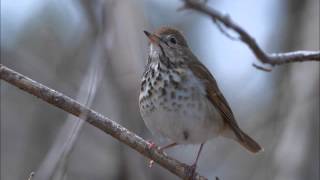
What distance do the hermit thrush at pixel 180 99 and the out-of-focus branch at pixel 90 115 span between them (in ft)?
1.19

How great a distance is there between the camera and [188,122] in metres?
5.54

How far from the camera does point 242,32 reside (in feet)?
16.5

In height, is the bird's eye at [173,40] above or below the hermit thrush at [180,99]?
above

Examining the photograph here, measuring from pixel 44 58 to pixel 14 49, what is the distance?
0.43 m

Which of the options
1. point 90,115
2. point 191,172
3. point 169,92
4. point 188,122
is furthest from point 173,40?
point 90,115

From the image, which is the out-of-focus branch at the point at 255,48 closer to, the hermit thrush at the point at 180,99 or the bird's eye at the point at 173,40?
the hermit thrush at the point at 180,99

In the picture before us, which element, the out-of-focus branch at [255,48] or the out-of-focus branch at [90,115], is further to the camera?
the out-of-focus branch at [255,48]


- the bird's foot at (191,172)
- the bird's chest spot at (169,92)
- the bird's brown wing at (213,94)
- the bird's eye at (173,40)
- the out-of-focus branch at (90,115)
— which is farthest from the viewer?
the bird's eye at (173,40)

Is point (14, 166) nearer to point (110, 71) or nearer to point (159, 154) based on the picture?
point (110, 71)

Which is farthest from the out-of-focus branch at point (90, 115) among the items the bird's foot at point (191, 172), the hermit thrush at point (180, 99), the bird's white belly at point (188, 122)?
the bird's white belly at point (188, 122)

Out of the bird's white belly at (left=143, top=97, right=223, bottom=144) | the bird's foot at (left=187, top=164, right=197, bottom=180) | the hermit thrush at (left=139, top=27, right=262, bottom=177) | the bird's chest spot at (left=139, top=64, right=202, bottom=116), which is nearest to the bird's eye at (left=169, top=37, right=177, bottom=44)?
the hermit thrush at (left=139, top=27, right=262, bottom=177)

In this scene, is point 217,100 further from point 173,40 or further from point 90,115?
point 90,115

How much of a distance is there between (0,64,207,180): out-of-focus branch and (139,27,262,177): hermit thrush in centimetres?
36

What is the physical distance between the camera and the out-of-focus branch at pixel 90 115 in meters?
4.42
